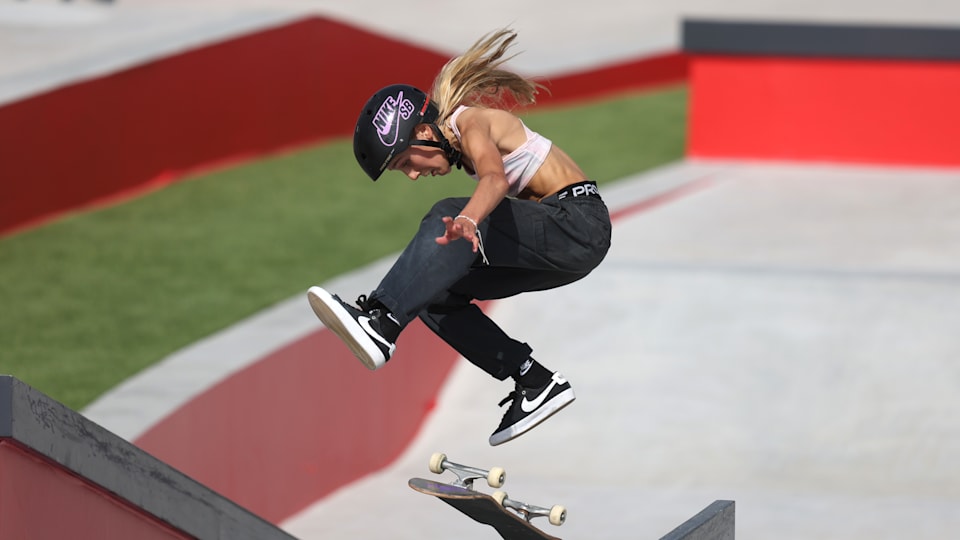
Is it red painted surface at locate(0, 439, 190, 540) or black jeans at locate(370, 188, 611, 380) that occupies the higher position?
black jeans at locate(370, 188, 611, 380)

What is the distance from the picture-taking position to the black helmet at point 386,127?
17.2 ft

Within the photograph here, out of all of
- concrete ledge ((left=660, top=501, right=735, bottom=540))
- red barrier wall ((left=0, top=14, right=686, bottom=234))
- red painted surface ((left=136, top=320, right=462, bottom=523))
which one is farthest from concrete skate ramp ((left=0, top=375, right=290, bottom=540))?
red barrier wall ((left=0, top=14, right=686, bottom=234))

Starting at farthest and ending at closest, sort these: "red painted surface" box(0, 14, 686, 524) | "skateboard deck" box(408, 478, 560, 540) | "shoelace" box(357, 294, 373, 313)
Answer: "red painted surface" box(0, 14, 686, 524) < "skateboard deck" box(408, 478, 560, 540) < "shoelace" box(357, 294, 373, 313)

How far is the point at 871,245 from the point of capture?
12.1m

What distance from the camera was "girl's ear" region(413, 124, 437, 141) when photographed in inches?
209

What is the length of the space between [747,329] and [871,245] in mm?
2570

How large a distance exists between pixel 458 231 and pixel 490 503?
129 centimetres

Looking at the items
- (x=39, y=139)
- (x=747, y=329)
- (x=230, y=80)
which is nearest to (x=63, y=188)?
(x=39, y=139)

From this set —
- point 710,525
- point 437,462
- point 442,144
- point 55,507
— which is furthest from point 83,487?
point 710,525

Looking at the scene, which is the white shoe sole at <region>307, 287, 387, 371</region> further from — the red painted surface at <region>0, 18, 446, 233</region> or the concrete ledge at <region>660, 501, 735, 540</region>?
the red painted surface at <region>0, 18, 446, 233</region>

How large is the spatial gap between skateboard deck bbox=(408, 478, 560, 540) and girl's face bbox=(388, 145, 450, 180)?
4.04 ft

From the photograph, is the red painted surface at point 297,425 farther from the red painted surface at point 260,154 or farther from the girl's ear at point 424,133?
the girl's ear at point 424,133

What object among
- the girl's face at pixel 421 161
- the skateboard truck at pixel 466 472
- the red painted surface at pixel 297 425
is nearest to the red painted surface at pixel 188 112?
the red painted surface at pixel 297 425

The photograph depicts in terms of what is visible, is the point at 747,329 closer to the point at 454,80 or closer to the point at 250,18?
the point at 454,80
